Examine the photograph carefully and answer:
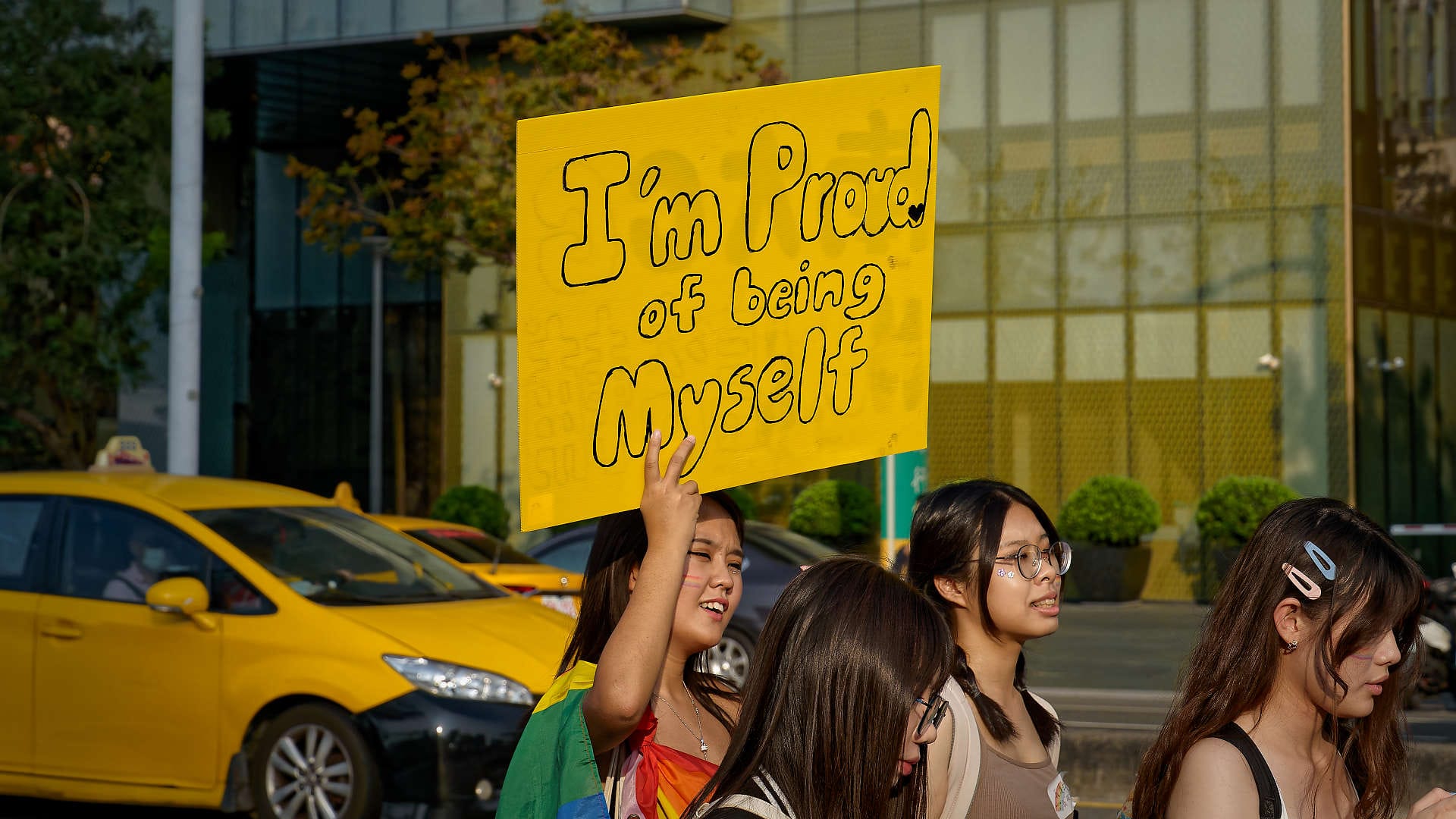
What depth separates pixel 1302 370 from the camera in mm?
23062

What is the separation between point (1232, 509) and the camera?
850 inches

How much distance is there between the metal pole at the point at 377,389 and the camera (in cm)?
2794

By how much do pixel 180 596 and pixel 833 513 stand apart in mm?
16838

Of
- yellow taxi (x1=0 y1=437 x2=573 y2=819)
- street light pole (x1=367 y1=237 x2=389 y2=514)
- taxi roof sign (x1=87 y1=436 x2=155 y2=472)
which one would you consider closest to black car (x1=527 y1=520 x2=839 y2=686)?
taxi roof sign (x1=87 y1=436 x2=155 y2=472)

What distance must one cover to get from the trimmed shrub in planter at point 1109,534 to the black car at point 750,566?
9201 millimetres

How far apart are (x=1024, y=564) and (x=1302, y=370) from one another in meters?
21.0

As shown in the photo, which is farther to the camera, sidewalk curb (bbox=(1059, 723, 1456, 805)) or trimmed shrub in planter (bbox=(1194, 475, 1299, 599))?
trimmed shrub in planter (bbox=(1194, 475, 1299, 599))

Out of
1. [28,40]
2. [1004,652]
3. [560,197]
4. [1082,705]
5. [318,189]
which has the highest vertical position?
[28,40]

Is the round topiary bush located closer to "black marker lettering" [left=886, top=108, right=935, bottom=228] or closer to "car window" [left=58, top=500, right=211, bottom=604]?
"car window" [left=58, top=500, right=211, bottom=604]

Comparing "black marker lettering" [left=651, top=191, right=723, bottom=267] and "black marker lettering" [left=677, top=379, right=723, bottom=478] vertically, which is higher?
"black marker lettering" [left=651, top=191, right=723, bottom=267]

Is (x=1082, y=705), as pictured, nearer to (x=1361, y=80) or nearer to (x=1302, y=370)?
(x=1302, y=370)

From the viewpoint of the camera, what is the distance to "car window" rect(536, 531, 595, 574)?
43.7 ft

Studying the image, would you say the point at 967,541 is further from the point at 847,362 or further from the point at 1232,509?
the point at 1232,509

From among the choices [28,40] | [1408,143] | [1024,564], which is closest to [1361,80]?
[1408,143]
